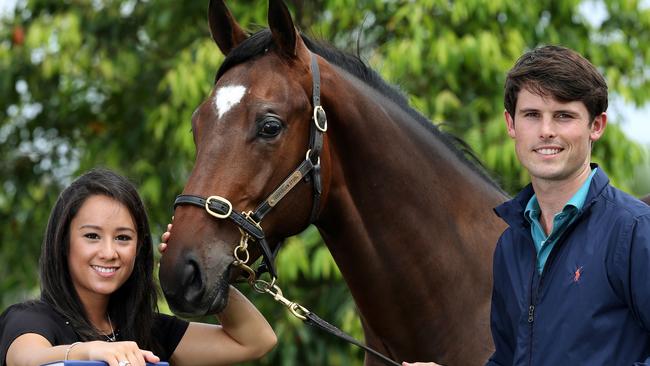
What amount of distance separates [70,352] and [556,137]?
1274 millimetres

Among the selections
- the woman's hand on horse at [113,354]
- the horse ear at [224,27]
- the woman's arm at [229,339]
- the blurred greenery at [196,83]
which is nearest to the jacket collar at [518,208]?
the woman's arm at [229,339]

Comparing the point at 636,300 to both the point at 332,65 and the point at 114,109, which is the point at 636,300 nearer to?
the point at 332,65

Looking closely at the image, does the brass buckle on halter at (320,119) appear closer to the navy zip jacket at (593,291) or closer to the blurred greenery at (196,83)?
the navy zip jacket at (593,291)

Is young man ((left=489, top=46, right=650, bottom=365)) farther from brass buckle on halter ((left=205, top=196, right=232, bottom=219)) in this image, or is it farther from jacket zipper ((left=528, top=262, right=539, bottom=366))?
brass buckle on halter ((left=205, top=196, right=232, bottom=219))

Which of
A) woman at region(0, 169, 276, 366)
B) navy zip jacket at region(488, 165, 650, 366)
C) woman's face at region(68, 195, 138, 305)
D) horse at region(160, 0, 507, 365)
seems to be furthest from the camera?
horse at region(160, 0, 507, 365)

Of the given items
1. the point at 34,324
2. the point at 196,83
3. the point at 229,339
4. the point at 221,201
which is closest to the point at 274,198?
the point at 221,201

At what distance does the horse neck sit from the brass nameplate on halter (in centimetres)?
19

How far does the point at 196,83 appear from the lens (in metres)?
5.99

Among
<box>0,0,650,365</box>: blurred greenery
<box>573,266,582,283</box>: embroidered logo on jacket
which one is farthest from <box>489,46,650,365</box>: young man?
<box>0,0,650,365</box>: blurred greenery

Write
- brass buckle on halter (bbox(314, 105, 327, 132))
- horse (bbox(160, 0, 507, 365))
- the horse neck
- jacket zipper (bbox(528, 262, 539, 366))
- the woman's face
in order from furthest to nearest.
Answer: the horse neck < brass buckle on halter (bbox(314, 105, 327, 132)) < horse (bbox(160, 0, 507, 365)) < the woman's face < jacket zipper (bbox(528, 262, 539, 366))

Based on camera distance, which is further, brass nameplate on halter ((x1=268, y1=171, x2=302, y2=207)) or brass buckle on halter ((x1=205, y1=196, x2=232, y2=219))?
brass nameplate on halter ((x1=268, y1=171, x2=302, y2=207))

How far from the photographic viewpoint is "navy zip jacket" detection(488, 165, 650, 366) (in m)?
2.18

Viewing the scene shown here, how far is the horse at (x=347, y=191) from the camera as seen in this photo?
3.06 m

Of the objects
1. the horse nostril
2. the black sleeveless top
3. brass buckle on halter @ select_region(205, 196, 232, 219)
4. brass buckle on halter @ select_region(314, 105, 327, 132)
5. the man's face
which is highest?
brass buckle on halter @ select_region(314, 105, 327, 132)
